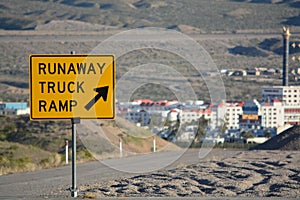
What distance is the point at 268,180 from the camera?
16.7 m

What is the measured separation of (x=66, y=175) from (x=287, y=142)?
387 inches

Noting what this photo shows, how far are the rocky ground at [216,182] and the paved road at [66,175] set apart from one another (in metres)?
0.75

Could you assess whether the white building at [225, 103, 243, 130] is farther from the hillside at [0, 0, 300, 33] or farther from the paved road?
the hillside at [0, 0, 300, 33]

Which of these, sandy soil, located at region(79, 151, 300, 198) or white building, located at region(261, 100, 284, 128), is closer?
sandy soil, located at region(79, 151, 300, 198)

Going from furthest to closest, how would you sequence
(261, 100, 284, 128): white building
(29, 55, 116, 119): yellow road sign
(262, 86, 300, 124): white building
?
(262, 86, 300, 124): white building → (261, 100, 284, 128): white building → (29, 55, 116, 119): yellow road sign

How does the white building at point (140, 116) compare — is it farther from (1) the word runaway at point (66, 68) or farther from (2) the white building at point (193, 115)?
(1) the word runaway at point (66, 68)

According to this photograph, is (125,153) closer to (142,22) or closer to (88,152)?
(88,152)

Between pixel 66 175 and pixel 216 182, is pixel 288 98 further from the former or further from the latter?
pixel 216 182

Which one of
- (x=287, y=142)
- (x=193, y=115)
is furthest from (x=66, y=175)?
(x=193, y=115)

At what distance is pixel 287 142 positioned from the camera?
87.6 ft

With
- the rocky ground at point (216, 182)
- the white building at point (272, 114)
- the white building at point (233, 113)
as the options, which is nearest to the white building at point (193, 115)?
the white building at point (233, 113)

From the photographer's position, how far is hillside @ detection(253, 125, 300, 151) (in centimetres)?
2614

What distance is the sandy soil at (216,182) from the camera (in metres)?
14.6

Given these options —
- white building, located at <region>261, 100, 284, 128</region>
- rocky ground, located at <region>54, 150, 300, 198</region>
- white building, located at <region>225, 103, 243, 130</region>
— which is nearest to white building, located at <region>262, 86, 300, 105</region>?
white building, located at <region>261, 100, 284, 128</region>
